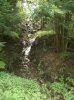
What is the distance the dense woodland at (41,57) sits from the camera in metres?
8.19

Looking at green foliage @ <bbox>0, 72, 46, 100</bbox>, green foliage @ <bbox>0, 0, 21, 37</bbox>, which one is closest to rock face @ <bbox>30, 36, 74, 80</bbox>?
green foliage @ <bbox>0, 72, 46, 100</bbox>

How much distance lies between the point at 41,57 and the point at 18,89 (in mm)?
3162

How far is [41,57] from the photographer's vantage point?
35.2ft

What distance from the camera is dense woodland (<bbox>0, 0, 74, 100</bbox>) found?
8188 millimetres

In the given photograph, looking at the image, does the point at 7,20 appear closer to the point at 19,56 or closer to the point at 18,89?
the point at 19,56

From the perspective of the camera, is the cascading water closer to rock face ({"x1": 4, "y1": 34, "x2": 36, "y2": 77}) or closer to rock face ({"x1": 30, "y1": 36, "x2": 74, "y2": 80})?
rock face ({"x1": 4, "y1": 34, "x2": 36, "y2": 77})

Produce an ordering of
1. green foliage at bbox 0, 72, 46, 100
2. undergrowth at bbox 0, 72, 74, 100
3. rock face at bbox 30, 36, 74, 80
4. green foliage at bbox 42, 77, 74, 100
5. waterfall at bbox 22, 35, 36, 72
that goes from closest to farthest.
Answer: green foliage at bbox 0, 72, 46, 100, undergrowth at bbox 0, 72, 74, 100, green foliage at bbox 42, 77, 74, 100, rock face at bbox 30, 36, 74, 80, waterfall at bbox 22, 35, 36, 72

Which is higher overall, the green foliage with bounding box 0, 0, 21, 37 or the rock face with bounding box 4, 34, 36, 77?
the green foliage with bounding box 0, 0, 21, 37

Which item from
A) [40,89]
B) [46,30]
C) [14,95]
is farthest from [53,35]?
[14,95]

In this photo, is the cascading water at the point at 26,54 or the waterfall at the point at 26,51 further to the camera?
the waterfall at the point at 26,51

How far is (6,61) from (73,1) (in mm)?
4157

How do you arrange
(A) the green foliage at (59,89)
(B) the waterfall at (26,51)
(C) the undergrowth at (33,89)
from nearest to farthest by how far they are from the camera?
(C) the undergrowth at (33,89)
(A) the green foliage at (59,89)
(B) the waterfall at (26,51)

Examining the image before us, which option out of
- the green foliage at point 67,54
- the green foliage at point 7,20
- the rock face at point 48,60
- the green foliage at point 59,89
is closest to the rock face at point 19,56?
the rock face at point 48,60

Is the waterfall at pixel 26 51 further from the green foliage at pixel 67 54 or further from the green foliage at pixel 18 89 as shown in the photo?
the green foliage at pixel 67 54
